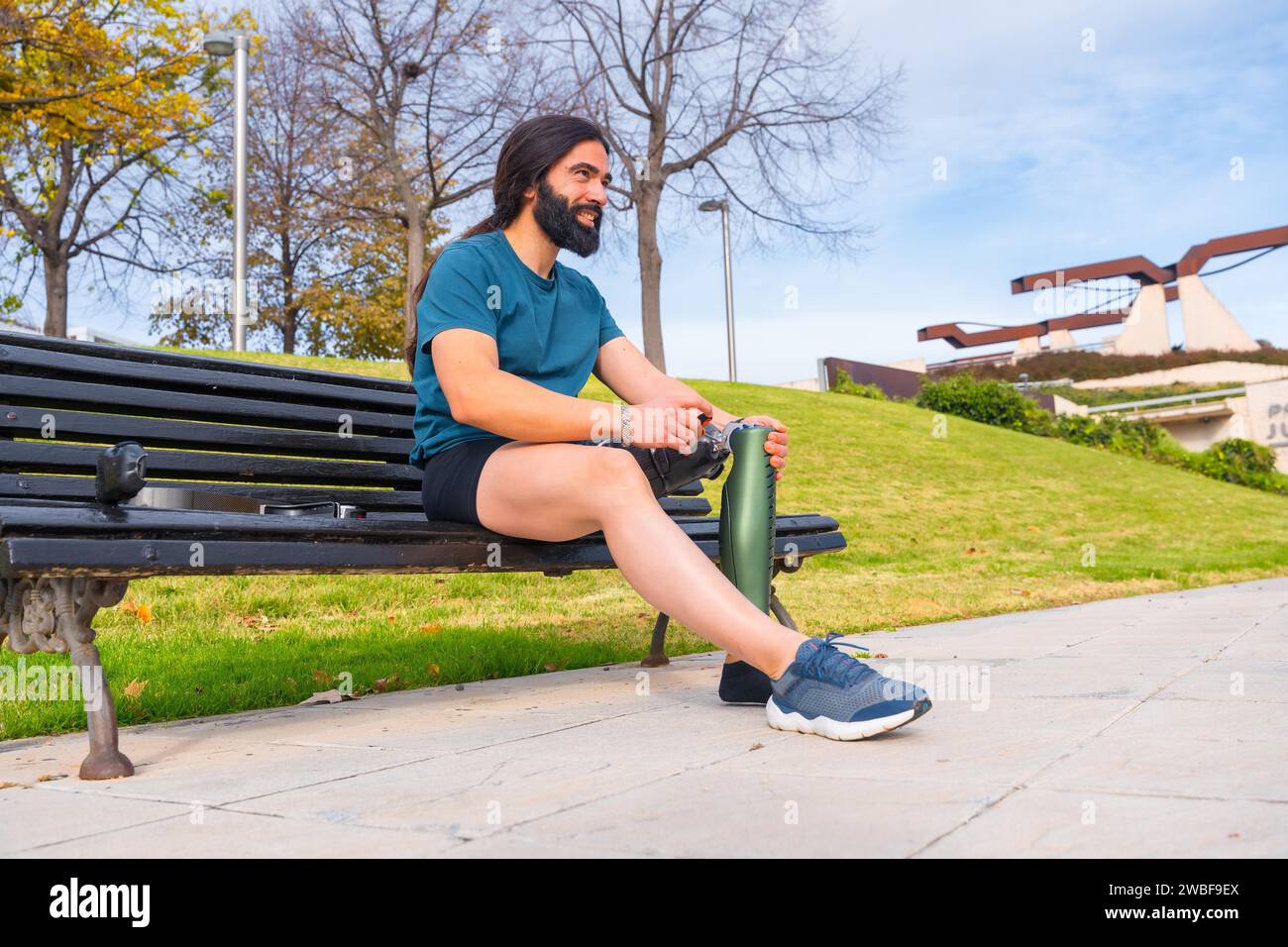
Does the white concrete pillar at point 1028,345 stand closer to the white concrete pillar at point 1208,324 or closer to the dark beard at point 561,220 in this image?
the white concrete pillar at point 1208,324

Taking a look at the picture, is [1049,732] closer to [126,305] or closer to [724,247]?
[724,247]

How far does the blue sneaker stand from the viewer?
247 centimetres

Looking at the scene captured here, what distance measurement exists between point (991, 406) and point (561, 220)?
70.8ft

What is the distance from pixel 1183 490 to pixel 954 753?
17.3m

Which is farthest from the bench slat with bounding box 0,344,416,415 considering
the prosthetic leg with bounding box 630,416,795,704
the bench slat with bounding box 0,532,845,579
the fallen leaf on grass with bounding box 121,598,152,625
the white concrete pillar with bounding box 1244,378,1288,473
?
the white concrete pillar with bounding box 1244,378,1288,473

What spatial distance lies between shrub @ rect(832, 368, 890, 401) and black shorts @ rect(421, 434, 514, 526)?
20888 mm

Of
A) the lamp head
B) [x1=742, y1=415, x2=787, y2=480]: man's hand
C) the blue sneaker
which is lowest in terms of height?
the blue sneaker

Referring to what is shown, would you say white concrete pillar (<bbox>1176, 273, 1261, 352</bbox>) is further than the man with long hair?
Yes

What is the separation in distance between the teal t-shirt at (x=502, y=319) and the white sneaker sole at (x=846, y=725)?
116 cm

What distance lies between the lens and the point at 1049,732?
8.38ft

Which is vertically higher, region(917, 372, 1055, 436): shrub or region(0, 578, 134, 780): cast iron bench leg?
region(917, 372, 1055, 436): shrub

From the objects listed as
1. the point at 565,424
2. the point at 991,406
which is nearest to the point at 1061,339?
the point at 991,406

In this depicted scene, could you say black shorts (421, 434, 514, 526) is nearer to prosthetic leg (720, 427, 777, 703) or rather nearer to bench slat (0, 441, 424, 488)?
bench slat (0, 441, 424, 488)
